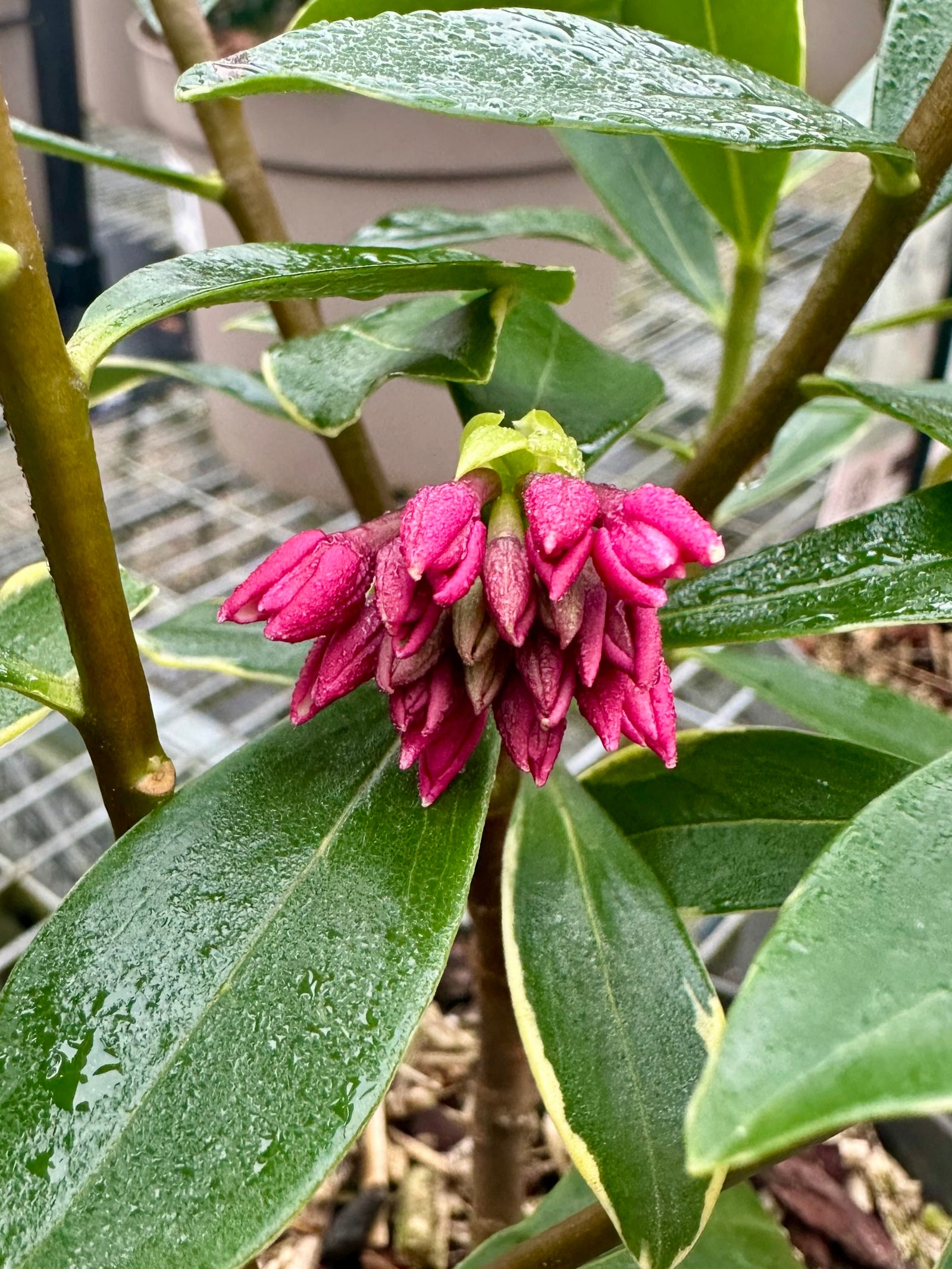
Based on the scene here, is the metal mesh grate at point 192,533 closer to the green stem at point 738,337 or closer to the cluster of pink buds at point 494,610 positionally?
the green stem at point 738,337

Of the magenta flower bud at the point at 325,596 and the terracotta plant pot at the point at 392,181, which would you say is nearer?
the magenta flower bud at the point at 325,596

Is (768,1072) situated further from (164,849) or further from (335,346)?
(335,346)

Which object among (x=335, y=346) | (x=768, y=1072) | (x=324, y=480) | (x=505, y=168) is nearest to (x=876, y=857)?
(x=768, y=1072)

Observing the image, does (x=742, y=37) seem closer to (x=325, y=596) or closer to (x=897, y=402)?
(x=897, y=402)

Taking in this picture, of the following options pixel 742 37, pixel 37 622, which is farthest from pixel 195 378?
pixel 742 37

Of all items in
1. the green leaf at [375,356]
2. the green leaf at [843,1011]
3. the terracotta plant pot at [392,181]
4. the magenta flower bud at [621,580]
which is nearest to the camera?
the green leaf at [843,1011]

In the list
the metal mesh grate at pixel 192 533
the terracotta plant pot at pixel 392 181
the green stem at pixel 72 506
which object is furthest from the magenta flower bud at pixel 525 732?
the terracotta plant pot at pixel 392 181
